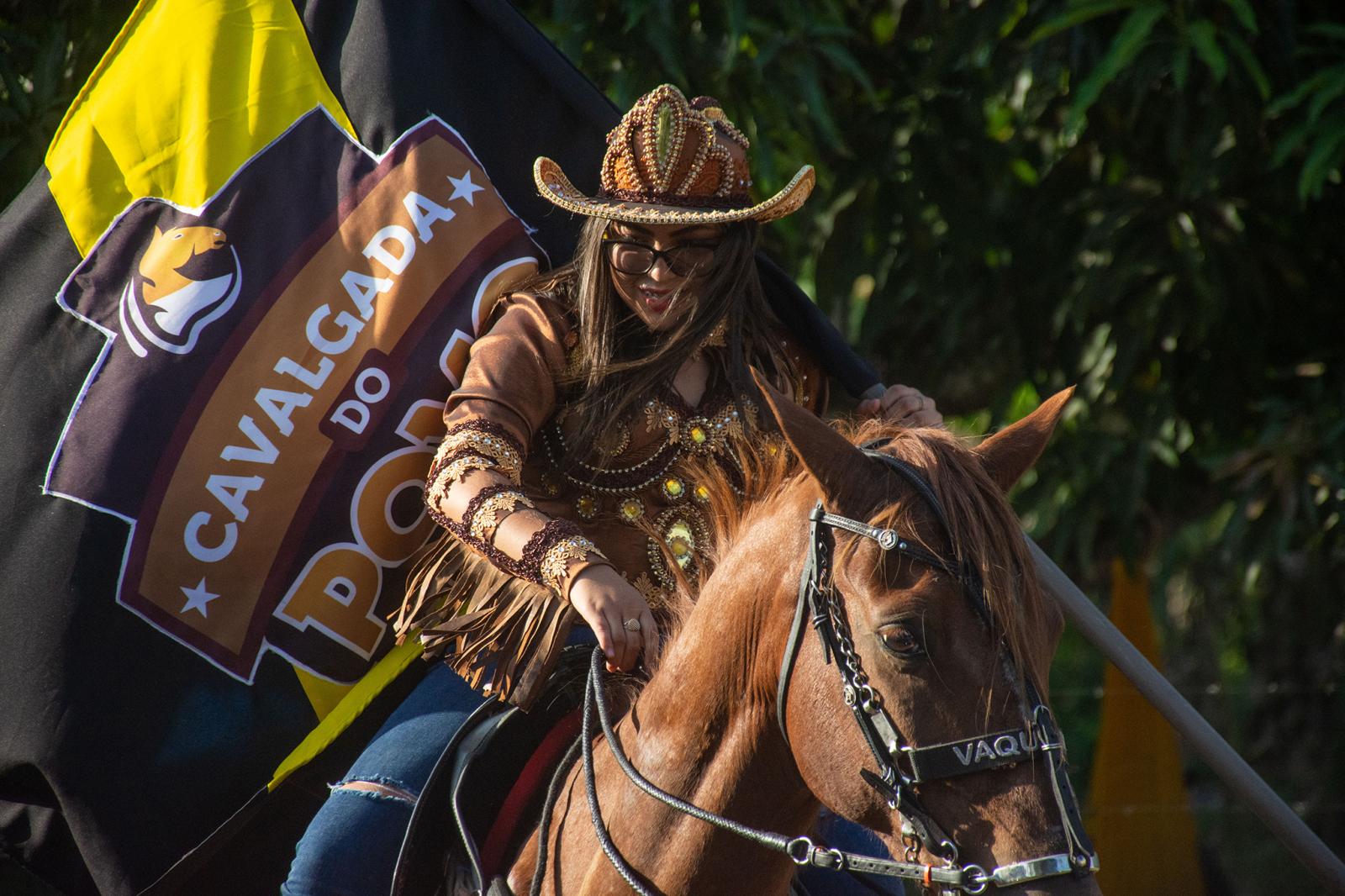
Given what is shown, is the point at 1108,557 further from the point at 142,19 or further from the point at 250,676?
the point at 142,19

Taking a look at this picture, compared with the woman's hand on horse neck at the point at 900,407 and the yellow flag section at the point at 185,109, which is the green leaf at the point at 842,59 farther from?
the yellow flag section at the point at 185,109

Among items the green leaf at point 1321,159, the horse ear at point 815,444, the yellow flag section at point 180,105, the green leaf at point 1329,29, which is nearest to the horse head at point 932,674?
the horse ear at point 815,444

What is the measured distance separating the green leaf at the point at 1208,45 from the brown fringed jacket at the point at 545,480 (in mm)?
1840

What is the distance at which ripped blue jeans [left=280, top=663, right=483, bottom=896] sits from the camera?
2213 mm

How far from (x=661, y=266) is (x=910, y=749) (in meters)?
1.11

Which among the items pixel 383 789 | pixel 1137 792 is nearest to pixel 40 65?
pixel 383 789

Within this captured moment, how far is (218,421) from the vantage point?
266 centimetres

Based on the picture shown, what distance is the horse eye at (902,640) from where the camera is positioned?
1.62 meters

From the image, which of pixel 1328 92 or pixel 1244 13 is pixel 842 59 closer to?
pixel 1244 13

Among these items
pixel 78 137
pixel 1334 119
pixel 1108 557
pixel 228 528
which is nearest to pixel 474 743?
pixel 228 528

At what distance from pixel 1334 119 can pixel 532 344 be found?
101 inches

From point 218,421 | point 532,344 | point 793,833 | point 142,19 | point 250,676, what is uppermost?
point 142,19

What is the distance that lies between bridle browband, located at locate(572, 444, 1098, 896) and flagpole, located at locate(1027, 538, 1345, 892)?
1005mm

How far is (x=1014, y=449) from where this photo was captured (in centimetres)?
189
